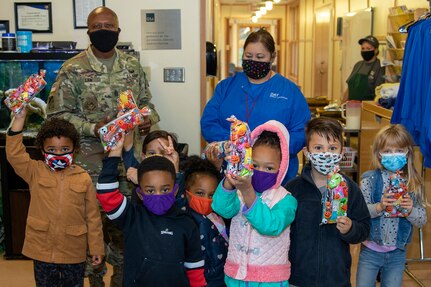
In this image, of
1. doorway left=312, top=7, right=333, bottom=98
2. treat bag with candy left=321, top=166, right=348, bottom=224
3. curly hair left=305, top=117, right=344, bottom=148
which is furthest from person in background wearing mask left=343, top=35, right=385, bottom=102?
treat bag with candy left=321, top=166, right=348, bottom=224

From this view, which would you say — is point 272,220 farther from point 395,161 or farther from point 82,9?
point 82,9

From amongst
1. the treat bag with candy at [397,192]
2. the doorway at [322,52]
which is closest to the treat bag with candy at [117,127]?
the treat bag with candy at [397,192]

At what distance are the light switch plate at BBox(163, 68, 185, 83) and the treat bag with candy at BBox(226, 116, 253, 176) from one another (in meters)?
2.81

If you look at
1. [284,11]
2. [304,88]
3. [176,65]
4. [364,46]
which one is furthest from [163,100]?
[284,11]

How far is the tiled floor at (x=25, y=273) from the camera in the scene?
403 cm

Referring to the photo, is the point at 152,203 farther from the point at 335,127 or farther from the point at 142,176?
the point at 335,127

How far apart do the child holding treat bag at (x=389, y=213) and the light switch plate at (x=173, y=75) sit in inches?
91.3

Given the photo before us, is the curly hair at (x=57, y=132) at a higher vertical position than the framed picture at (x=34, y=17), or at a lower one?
lower

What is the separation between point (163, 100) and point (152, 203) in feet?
8.66

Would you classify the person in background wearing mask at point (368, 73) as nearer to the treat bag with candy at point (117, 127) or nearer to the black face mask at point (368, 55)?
the black face mask at point (368, 55)

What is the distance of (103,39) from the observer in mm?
→ 3318

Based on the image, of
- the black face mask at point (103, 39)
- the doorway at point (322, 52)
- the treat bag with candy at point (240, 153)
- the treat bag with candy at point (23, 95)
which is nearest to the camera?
the treat bag with candy at point (240, 153)

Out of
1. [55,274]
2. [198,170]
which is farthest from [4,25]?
[198,170]

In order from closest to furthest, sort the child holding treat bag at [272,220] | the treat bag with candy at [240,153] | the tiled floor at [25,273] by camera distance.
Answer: the treat bag with candy at [240,153] → the child holding treat bag at [272,220] → the tiled floor at [25,273]
